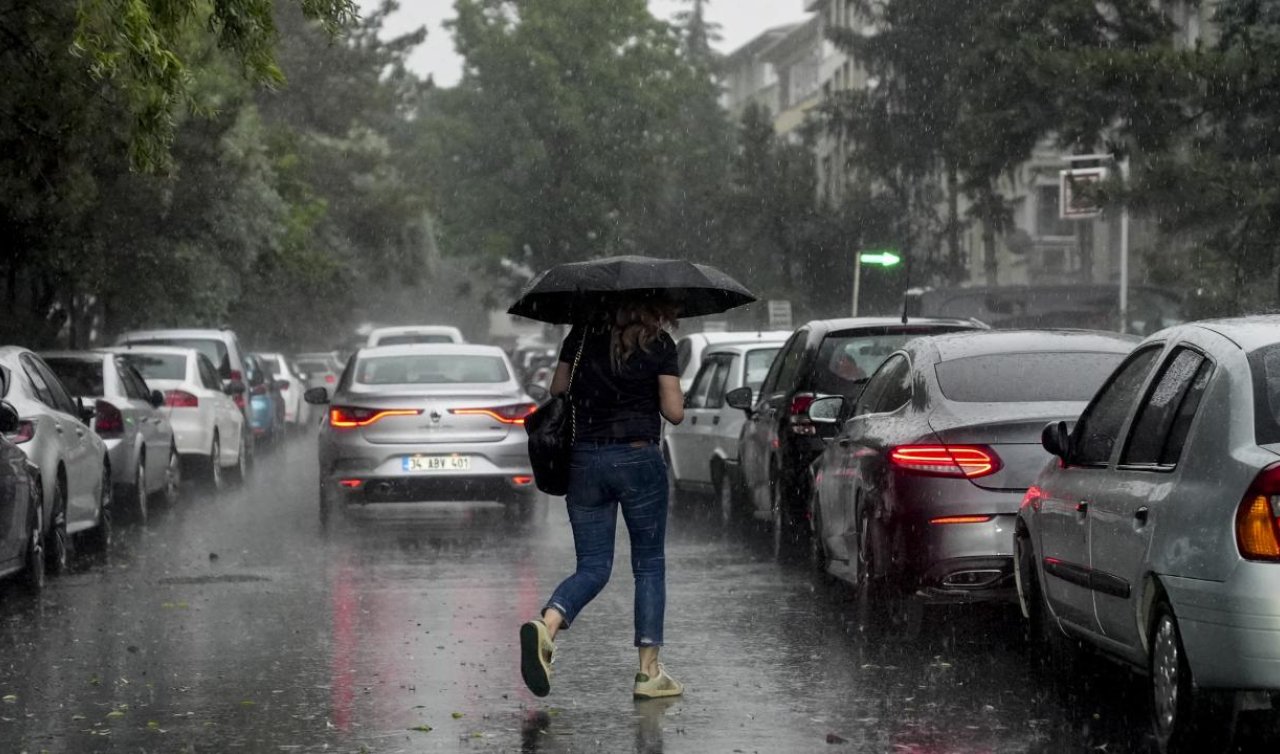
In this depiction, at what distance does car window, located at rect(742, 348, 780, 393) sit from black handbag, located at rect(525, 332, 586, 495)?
9.89 meters

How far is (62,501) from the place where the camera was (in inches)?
571

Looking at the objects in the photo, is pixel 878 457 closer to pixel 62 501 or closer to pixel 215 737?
pixel 215 737

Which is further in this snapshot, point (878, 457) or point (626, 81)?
point (626, 81)

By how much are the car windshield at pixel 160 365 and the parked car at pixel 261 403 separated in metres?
4.72

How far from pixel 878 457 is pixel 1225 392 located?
3832 mm

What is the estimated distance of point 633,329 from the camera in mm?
8984

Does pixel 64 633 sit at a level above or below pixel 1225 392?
below

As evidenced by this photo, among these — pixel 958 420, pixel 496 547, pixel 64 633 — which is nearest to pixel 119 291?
pixel 496 547

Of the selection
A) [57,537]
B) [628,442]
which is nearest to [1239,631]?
[628,442]

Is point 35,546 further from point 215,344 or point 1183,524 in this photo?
point 215,344

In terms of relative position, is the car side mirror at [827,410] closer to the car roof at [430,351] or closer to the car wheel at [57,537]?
the car wheel at [57,537]

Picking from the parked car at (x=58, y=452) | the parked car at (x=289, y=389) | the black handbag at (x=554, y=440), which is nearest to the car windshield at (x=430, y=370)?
the parked car at (x=58, y=452)

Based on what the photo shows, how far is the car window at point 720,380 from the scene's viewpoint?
61.5 ft

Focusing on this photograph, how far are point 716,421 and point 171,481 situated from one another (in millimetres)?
6059
